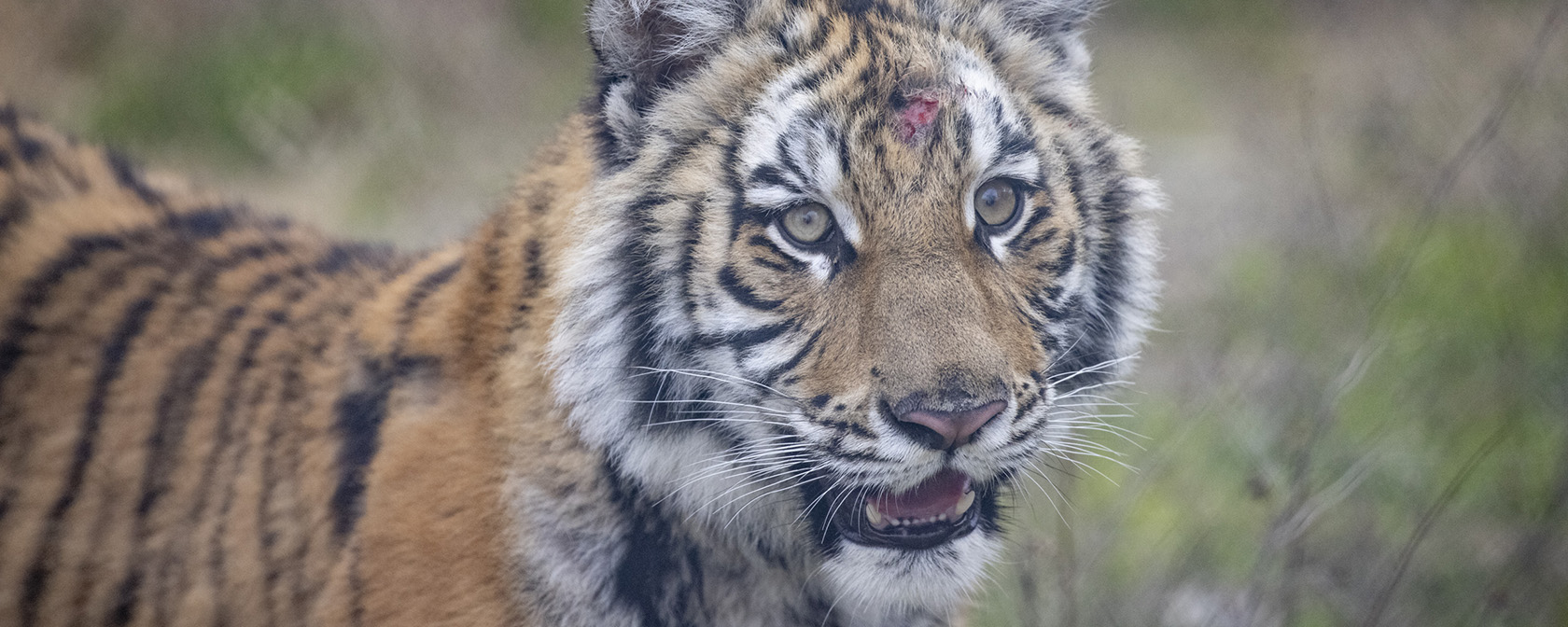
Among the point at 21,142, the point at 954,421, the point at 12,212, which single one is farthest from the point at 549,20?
the point at 954,421

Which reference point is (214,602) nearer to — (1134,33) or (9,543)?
(9,543)

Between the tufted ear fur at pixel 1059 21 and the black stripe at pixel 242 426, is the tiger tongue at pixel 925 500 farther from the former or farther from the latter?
the black stripe at pixel 242 426

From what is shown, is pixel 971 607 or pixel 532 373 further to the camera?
pixel 971 607

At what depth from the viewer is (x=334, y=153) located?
6043 mm

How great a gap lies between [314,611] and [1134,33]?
7.58 metres

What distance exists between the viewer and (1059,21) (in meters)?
2.35

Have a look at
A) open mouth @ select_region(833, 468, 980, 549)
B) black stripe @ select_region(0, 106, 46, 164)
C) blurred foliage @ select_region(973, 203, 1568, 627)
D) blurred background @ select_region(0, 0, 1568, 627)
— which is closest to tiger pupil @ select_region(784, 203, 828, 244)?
open mouth @ select_region(833, 468, 980, 549)

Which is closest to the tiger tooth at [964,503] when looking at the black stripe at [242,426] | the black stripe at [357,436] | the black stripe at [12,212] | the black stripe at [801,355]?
the black stripe at [801,355]

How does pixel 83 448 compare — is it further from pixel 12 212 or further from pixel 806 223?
pixel 806 223

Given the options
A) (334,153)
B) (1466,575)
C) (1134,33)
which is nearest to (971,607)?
(1466,575)

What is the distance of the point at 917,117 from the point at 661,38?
0.52 m

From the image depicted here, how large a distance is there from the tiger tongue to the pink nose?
0.18m

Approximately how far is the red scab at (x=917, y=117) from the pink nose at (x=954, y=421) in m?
0.46

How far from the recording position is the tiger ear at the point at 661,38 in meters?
1.98
